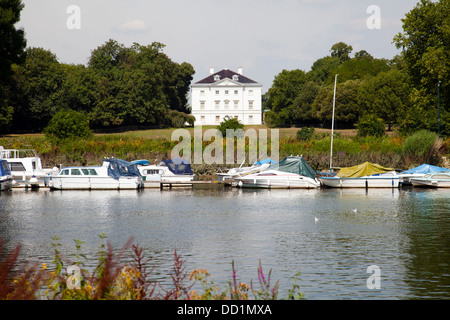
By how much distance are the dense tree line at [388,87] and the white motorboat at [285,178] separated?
17443 mm

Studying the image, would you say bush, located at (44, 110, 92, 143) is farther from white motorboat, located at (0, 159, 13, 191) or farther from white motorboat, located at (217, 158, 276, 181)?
white motorboat, located at (217, 158, 276, 181)

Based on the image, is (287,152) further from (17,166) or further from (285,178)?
(17,166)

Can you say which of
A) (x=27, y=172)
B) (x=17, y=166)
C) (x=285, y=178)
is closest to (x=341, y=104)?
(x=285, y=178)

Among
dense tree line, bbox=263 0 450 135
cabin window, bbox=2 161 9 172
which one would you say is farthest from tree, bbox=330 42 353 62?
cabin window, bbox=2 161 9 172

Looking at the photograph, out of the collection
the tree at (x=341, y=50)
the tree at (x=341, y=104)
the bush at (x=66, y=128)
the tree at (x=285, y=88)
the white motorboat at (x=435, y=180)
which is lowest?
the white motorboat at (x=435, y=180)

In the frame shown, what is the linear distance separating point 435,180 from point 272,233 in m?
30.6

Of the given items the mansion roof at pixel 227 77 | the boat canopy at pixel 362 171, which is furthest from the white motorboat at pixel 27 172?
the mansion roof at pixel 227 77

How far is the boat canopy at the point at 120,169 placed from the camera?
169 feet

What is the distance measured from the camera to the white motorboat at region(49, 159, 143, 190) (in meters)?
50.9

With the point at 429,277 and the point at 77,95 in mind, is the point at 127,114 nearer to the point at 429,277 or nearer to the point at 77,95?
the point at 77,95

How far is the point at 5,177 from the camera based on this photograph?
1927 inches

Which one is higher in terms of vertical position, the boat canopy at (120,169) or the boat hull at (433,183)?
the boat canopy at (120,169)

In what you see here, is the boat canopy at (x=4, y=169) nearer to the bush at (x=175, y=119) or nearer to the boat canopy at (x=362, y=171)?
the boat canopy at (x=362, y=171)
